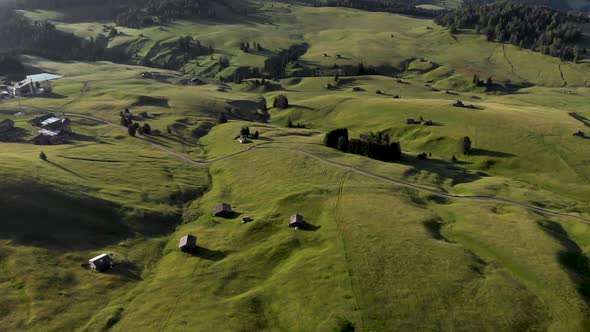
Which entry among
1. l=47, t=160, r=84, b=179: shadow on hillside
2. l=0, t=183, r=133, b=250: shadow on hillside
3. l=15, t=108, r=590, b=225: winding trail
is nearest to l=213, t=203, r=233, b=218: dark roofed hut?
l=0, t=183, r=133, b=250: shadow on hillside

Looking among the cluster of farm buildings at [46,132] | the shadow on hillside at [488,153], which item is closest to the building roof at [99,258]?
the cluster of farm buildings at [46,132]

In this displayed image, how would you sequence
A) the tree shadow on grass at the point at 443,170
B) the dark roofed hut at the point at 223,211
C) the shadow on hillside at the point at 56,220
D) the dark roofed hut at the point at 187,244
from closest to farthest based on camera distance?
the shadow on hillside at the point at 56,220 → the dark roofed hut at the point at 187,244 → the dark roofed hut at the point at 223,211 → the tree shadow on grass at the point at 443,170

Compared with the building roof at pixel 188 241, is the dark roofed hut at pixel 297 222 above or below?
above

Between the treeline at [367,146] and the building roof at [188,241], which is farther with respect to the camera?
the treeline at [367,146]

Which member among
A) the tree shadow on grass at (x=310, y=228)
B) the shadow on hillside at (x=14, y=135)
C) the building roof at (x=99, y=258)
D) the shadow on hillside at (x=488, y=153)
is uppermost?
the shadow on hillside at (x=488, y=153)

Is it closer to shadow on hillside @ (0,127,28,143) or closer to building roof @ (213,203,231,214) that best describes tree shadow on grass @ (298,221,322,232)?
building roof @ (213,203,231,214)

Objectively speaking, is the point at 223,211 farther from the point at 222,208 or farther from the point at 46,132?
the point at 46,132

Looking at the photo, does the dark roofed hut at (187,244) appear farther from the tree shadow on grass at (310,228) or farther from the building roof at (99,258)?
the tree shadow on grass at (310,228)
